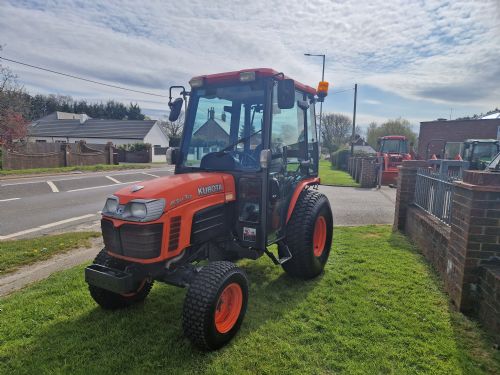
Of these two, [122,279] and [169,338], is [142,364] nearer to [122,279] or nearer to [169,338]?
[169,338]

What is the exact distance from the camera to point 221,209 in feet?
11.4

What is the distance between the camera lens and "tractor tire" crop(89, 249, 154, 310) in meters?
3.17

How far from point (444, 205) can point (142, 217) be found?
4.26 meters

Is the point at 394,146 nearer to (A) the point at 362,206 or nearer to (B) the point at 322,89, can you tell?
(A) the point at 362,206

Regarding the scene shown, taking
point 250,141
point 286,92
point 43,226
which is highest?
point 286,92

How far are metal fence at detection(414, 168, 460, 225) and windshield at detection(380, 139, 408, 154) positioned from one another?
567 inches

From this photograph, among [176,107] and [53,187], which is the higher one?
[176,107]

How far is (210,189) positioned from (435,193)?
12.6ft

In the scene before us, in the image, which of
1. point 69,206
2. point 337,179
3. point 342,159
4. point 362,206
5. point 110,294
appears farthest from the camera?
point 342,159

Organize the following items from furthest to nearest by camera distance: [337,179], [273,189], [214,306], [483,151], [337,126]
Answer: [337,126], [337,179], [483,151], [273,189], [214,306]

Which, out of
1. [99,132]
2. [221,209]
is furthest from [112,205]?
[99,132]

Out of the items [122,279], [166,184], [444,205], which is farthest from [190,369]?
[444,205]

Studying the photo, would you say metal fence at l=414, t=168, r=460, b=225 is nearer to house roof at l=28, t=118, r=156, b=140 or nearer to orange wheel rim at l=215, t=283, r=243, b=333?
orange wheel rim at l=215, t=283, r=243, b=333

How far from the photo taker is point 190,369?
102 inches
